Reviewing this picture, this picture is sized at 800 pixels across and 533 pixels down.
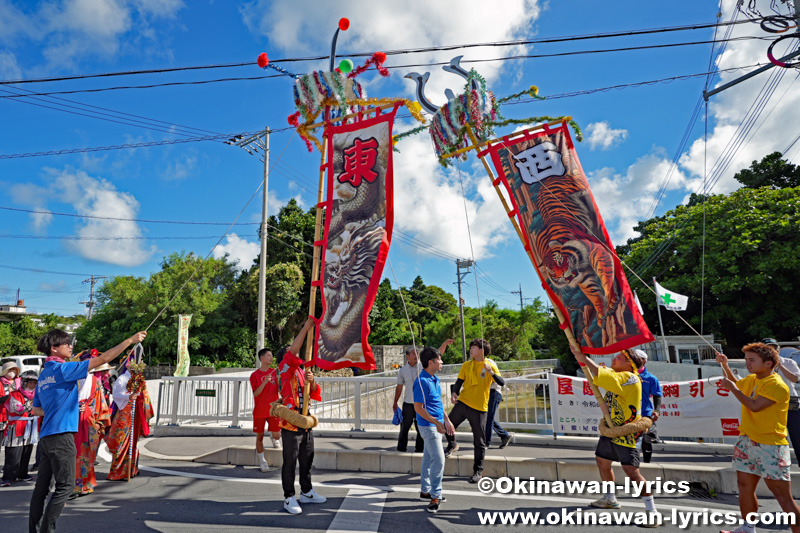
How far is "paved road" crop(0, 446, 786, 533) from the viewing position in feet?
14.4

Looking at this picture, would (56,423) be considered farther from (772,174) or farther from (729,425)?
(772,174)

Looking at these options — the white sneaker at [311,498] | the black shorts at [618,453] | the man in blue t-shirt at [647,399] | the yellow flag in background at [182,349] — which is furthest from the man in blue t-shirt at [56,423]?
the yellow flag in background at [182,349]

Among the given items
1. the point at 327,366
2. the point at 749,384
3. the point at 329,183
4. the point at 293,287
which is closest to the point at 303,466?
the point at 327,366

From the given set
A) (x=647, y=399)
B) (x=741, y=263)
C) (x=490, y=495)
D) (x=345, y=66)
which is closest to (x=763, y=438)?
(x=647, y=399)

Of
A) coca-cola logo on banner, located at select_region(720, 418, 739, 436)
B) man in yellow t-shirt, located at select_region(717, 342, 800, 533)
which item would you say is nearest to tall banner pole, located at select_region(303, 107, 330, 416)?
man in yellow t-shirt, located at select_region(717, 342, 800, 533)

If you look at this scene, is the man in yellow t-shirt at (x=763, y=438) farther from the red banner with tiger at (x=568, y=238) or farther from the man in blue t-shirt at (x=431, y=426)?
the man in blue t-shirt at (x=431, y=426)

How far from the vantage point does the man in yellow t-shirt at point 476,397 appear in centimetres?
568

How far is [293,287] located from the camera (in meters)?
26.8

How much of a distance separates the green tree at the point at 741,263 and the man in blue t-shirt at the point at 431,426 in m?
18.0

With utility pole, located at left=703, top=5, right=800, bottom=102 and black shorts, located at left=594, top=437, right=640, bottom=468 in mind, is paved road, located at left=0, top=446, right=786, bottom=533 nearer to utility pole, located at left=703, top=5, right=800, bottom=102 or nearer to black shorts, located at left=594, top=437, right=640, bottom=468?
black shorts, located at left=594, top=437, right=640, bottom=468

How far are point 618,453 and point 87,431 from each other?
613 cm

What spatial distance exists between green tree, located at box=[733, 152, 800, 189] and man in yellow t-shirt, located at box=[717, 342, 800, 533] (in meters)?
26.0

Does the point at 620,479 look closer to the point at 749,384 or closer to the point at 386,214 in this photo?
the point at 749,384

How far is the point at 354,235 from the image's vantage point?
553cm
